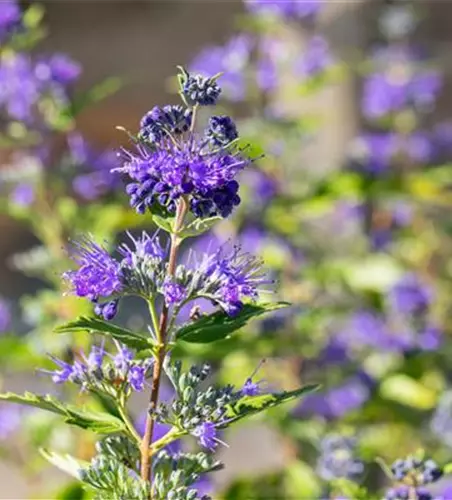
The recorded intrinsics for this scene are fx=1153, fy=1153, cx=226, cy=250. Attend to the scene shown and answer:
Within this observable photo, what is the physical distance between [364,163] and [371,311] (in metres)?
0.37

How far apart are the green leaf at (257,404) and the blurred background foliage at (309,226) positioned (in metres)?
0.25

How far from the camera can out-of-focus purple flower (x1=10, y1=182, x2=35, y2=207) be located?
207cm

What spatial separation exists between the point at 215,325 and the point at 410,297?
1.64 meters

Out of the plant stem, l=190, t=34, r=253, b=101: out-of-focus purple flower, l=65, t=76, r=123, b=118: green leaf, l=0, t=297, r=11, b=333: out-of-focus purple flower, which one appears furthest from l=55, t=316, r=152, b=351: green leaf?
l=190, t=34, r=253, b=101: out-of-focus purple flower

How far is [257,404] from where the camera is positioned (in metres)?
1.04

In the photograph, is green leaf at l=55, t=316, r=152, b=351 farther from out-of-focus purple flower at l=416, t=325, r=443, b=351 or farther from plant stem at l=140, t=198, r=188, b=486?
out-of-focus purple flower at l=416, t=325, r=443, b=351

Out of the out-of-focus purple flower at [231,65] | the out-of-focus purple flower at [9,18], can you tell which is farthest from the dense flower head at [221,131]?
the out-of-focus purple flower at [231,65]

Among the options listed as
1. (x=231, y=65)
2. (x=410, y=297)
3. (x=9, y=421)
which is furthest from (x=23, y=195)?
(x=410, y=297)

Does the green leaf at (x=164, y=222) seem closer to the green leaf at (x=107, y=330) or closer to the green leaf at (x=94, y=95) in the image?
the green leaf at (x=107, y=330)

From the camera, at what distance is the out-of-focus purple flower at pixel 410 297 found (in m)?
2.60

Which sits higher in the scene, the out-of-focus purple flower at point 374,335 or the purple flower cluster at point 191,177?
the out-of-focus purple flower at point 374,335

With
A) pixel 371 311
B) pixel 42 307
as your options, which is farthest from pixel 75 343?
pixel 371 311

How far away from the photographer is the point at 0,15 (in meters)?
1.92

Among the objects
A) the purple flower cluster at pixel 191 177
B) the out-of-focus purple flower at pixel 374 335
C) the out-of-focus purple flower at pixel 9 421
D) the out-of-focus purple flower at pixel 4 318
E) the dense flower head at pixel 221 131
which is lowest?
the purple flower cluster at pixel 191 177
